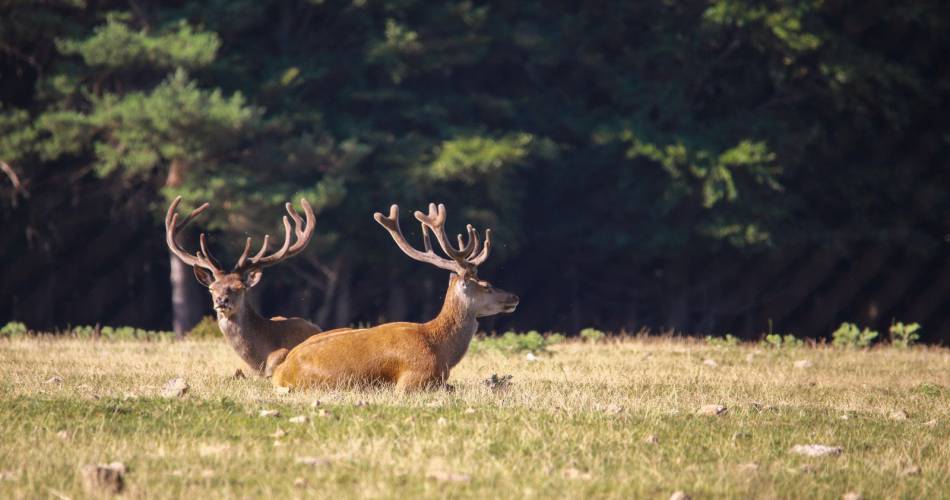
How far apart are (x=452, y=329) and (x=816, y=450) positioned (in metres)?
3.70

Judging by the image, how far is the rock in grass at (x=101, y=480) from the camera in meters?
6.59

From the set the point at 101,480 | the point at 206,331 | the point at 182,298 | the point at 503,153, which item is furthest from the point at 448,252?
the point at 182,298

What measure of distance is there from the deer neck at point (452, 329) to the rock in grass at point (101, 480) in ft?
14.2

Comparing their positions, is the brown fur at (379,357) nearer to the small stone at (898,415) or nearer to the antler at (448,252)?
the antler at (448,252)

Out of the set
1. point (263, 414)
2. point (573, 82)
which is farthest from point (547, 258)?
point (263, 414)

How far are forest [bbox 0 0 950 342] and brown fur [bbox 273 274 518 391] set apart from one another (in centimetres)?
1159

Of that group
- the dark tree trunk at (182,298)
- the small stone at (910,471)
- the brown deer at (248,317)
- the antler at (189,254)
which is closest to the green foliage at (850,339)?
the brown deer at (248,317)

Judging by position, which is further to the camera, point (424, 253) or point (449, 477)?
point (424, 253)

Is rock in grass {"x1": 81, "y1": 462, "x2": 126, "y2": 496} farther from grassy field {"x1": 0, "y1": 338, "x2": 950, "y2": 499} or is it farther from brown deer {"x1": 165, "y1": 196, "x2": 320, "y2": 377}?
brown deer {"x1": 165, "y1": 196, "x2": 320, "y2": 377}

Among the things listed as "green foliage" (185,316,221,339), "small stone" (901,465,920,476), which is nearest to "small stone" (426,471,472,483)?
"small stone" (901,465,920,476)

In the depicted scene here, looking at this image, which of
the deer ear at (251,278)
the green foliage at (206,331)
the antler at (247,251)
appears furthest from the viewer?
the green foliage at (206,331)

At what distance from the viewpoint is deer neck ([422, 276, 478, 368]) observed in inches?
429

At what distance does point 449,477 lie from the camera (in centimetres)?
695

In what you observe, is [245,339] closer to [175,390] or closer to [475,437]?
[175,390]
